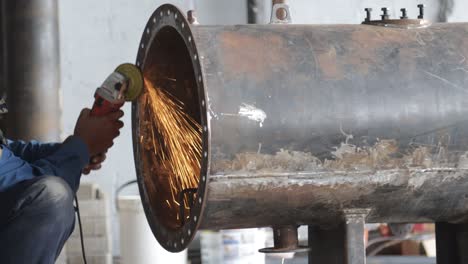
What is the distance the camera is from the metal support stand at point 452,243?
245 cm

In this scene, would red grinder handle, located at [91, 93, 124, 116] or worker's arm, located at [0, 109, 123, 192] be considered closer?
worker's arm, located at [0, 109, 123, 192]

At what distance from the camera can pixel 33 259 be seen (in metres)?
2.24

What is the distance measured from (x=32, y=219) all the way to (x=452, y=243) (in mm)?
1138

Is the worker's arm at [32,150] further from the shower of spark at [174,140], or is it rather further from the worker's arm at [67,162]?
the shower of spark at [174,140]

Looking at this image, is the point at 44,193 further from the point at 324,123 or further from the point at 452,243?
the point at 452,243

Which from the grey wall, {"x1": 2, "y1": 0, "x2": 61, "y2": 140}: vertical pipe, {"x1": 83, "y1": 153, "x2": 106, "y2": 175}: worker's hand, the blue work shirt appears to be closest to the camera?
Answer: the blue work shirt

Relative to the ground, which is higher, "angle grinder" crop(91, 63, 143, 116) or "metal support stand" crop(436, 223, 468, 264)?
"angle grinder" crop(91, 63, 143, 116)

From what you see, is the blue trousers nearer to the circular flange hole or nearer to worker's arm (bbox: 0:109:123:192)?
worker's arm (bbox: 0:109:123:192)

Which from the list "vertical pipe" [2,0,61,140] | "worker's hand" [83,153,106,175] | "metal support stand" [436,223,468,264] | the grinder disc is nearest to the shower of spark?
the grinder disc

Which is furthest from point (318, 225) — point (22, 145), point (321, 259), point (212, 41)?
point (22, 145)

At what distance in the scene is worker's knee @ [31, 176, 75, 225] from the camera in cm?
224

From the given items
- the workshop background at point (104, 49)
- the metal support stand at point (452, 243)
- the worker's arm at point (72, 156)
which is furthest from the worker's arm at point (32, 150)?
the workshop background at point (104, 49)

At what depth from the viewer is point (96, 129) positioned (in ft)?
8.18

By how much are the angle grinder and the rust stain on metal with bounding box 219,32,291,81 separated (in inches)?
14.9
